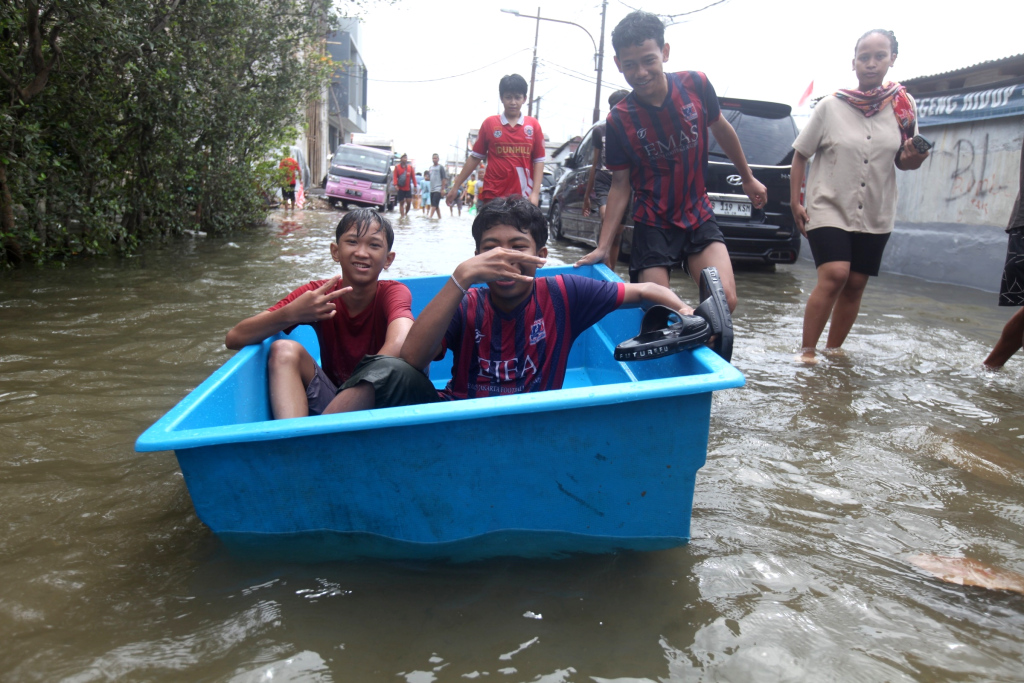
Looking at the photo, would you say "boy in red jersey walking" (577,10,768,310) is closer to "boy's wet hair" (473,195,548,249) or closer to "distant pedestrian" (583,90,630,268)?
"distant pedestrian" (583,90,630,268)

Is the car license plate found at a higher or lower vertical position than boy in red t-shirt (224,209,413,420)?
higher

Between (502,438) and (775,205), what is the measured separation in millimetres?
6118

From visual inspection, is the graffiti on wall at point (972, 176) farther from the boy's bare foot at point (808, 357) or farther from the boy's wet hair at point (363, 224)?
the boy's wet hair at point (363, 224)

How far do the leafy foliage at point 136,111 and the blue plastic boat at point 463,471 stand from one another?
17.4 feet

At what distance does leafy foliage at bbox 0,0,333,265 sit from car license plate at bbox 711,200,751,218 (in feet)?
17.2

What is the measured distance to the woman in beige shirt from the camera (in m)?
4.02

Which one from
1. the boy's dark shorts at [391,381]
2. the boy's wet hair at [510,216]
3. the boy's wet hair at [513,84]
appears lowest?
the boy's dark shorts at [391,381]

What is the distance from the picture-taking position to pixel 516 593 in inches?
73.9

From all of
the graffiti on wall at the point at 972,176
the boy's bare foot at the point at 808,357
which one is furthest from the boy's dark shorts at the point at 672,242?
the graffiti on wall at the point at 972,176

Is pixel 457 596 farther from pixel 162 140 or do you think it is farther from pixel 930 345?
pixel 162 140

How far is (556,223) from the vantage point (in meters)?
11.0

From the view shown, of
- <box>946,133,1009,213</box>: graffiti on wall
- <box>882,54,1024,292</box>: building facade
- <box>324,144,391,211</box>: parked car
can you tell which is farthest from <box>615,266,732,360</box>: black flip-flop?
<box>324,144,391,211</box>: parked car

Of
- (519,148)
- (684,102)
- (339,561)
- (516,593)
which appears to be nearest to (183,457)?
(339,561)

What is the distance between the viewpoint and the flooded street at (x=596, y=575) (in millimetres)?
1630
